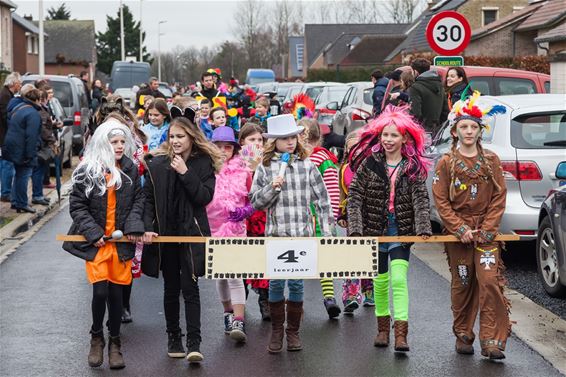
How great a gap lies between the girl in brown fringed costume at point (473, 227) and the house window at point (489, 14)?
59.2 m

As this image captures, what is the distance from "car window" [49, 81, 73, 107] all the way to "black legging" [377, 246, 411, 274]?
691 inches

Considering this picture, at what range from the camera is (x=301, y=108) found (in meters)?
11.6

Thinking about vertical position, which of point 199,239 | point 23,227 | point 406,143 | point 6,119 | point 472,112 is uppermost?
point 6,119

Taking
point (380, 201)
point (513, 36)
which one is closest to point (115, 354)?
point (380, 201)

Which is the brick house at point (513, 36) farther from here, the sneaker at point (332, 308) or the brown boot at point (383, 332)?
the brown boot at point (383, 332)

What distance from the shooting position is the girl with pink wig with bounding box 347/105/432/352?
292 inches

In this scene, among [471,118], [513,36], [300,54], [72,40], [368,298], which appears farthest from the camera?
[300,54]

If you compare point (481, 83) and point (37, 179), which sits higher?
point (481, 83)

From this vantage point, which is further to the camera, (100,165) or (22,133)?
(22,133)

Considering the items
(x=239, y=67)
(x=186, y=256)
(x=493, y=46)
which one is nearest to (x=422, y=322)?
(x=186, y=256)

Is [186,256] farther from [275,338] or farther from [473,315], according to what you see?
[473,315]

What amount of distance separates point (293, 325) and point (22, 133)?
885 cm

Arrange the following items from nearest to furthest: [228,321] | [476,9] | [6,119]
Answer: [228,321] → [6,119] → [476,9]

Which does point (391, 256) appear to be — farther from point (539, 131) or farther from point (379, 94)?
point (379, 94)
